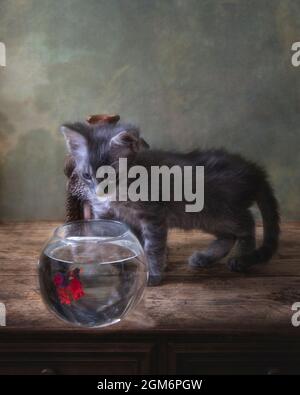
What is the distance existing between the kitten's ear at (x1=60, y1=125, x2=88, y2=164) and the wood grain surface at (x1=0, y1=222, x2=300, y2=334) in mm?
164

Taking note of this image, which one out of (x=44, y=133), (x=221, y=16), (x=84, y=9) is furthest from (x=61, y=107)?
(x=221, y=16)

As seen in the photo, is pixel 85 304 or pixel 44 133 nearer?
pixel 85 304

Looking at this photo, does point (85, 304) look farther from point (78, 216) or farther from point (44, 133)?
point (44, 133)

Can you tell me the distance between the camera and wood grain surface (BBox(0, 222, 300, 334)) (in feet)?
2.60

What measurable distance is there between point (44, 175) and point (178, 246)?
29 centimetres

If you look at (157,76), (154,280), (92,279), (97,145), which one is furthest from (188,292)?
(157,76)

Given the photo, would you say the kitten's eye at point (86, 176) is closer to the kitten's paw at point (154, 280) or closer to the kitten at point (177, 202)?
the kitten at point (177, 202)

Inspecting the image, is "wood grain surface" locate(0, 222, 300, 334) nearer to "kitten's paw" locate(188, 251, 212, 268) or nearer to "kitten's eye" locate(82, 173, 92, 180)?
"kitten's paw" locate(188, 251, 212, 268)

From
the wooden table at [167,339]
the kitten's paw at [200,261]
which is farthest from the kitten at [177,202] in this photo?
the wooden table at [167,339]

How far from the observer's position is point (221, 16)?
3.12 ft

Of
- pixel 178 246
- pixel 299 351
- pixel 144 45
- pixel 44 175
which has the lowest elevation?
pixel 299 351

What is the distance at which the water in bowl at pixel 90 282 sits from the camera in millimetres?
787

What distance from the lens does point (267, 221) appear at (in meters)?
0.98

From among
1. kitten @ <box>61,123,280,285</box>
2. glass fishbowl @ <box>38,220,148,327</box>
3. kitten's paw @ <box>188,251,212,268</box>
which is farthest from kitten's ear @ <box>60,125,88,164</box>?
kitten's paw @ <box>188,251,212,268</box>
